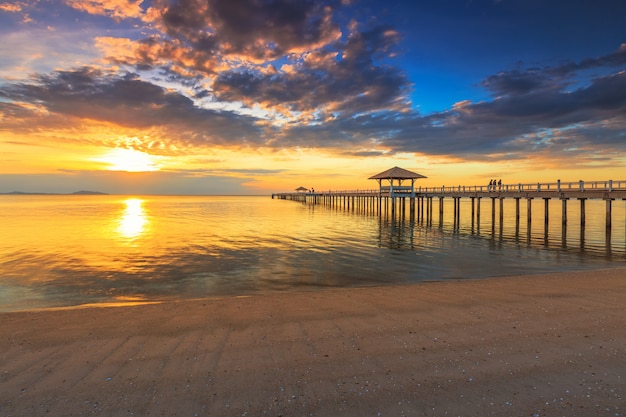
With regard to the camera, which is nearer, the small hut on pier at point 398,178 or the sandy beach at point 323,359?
the sandy beach at point 323,359

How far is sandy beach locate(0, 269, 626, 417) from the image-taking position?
13.4ft

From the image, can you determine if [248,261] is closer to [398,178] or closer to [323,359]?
[323,359]

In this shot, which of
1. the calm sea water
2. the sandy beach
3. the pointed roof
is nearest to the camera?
the sandy beach

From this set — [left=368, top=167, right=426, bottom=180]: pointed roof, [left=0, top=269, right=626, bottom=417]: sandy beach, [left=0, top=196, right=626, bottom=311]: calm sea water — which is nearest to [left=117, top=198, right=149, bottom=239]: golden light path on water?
[left=0, top=196, right=626, bottom=311]: calm sea water

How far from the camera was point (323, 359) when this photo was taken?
17.2 feet

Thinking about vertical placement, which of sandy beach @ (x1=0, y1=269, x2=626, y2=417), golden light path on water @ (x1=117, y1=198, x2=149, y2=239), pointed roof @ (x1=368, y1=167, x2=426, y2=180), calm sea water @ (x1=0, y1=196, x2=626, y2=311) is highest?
pointed roof @ (x1=368, y1=167, x2=426, y2=180)

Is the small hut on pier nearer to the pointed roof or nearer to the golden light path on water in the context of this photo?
the pointed roof

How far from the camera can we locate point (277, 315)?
25.0ft

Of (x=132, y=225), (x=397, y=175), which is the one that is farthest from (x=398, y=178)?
(x=132, y=225)

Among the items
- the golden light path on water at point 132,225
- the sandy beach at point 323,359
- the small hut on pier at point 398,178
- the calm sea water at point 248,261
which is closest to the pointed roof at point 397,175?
the small hut on pier at point 398,178

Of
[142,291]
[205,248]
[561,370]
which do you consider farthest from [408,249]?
[561,370]

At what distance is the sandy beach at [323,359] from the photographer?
13.4 ft

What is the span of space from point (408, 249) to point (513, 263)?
5.75 m

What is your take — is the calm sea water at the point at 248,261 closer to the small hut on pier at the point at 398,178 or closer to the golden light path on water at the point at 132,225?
the golden light path on water at the point at 132,225
